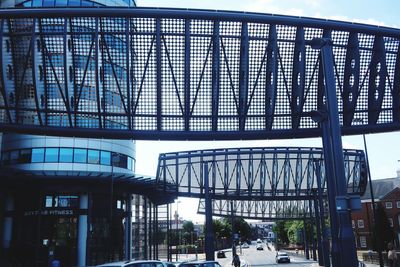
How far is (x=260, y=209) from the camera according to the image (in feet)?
261

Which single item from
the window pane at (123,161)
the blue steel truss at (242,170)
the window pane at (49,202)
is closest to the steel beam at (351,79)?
the blue steel truss at (242,170)

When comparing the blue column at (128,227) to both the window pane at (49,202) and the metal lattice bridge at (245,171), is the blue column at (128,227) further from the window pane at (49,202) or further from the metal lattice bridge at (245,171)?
the window pane at (49,202)

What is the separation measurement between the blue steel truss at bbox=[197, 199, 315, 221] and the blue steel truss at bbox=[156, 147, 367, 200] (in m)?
12.2

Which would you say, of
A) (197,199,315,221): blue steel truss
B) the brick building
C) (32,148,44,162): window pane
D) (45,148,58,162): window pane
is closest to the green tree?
the brick building

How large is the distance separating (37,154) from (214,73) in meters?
30.2

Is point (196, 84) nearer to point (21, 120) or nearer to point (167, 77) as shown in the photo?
point (167, 77)

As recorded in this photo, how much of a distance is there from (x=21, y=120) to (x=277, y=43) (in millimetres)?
11395

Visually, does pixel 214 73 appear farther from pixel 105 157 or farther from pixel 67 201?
pixel 105 157

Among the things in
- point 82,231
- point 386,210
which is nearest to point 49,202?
point 82,231

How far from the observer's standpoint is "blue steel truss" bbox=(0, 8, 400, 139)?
1672 cm

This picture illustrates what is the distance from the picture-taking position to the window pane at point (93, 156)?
43.6m

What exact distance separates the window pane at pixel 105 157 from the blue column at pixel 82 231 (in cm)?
440

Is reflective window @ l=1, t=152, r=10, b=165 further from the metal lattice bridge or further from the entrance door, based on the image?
the metal lattice bridge

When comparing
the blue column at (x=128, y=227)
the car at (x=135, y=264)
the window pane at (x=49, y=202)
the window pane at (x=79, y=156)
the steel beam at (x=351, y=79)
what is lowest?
the car at (x=135, y=264)
